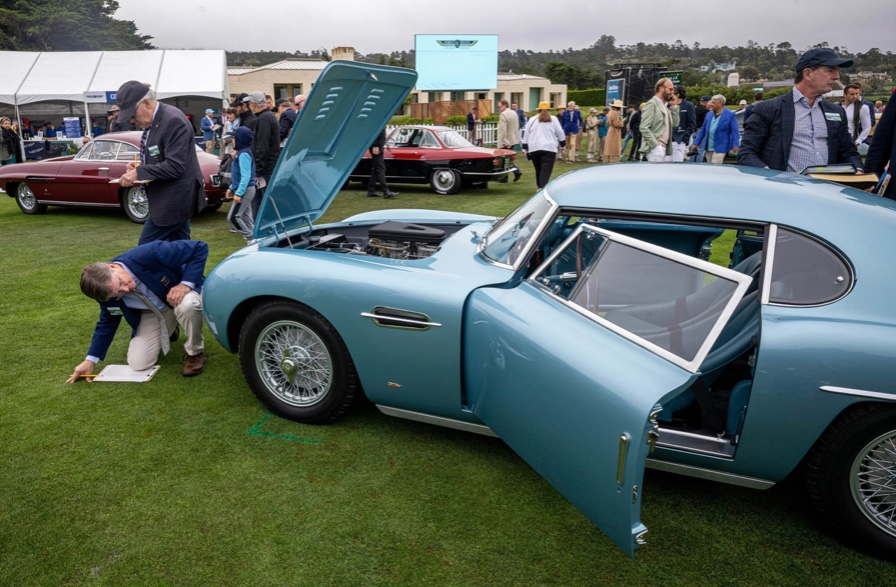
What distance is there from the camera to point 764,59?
86812mm

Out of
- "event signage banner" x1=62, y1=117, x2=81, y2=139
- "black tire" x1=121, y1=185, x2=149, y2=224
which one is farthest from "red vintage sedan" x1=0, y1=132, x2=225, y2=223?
"event signage banner" x1=62, y1=117, x2=81, y2=139

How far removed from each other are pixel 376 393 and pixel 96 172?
29.6 feet

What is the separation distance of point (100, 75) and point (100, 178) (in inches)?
585

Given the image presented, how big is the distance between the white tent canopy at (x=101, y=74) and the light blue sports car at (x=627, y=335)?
69.1 ft

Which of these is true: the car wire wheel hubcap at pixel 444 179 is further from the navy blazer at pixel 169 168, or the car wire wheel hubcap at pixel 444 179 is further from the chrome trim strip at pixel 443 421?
the chrome trim strip at pixel 443 421

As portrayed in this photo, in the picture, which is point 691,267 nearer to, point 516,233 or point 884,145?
point 516,233

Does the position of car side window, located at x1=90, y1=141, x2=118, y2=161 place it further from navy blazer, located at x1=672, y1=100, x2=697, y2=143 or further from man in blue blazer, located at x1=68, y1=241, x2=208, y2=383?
navy blazer, located at x1=672, y1=100, x2=697, y2=143

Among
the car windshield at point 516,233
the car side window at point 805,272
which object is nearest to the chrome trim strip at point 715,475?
the car side window at point 805,272

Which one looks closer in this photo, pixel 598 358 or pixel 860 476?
pixel 598 358

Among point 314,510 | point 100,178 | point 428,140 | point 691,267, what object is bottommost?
point 314,510

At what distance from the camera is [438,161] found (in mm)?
12602

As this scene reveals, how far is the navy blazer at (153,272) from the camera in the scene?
13.1ft

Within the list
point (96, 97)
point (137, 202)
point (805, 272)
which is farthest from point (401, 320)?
point (96, 97)

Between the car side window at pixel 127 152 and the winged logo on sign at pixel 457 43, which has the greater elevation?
the winged logo on sign at pixel 457 43
